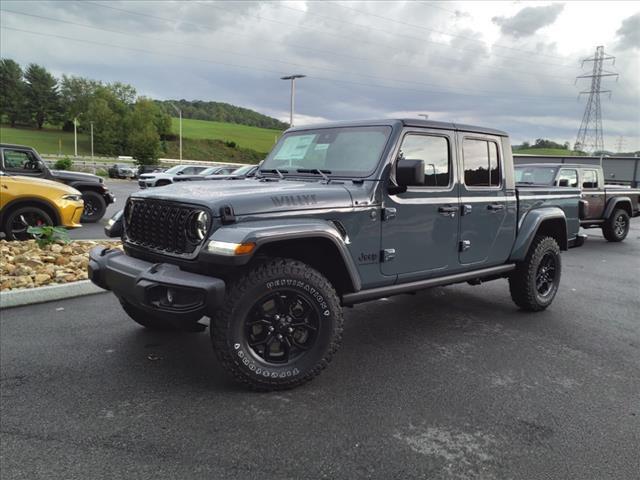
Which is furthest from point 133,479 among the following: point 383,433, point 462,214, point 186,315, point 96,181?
point 96,181

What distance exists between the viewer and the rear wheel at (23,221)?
796 centimetres

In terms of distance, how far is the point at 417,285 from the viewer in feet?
13.5

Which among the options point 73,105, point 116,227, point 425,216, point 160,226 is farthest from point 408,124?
point 73,105

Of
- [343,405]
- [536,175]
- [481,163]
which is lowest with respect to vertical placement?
[343,405]

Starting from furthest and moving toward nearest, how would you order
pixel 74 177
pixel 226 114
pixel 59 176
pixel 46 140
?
1. pixel 226 114
2. pixel 46 140
3. pixel 74 177
4. pixel 59 176

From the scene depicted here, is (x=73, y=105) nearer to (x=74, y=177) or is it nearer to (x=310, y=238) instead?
(x=74, y=177)

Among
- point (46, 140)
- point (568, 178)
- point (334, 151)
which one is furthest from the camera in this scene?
point (46, 140)

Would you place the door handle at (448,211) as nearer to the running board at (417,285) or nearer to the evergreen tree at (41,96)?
the running board at (417,285)

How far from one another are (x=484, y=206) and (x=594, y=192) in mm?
8425

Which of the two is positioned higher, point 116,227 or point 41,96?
point 41,96

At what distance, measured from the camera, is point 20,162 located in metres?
10.4

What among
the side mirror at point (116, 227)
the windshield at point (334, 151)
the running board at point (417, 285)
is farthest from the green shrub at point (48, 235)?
the running board at point (417, 285)

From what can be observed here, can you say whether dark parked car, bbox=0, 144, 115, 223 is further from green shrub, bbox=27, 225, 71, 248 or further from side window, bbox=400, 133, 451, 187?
side window, bbox=400, 133, 451, 187

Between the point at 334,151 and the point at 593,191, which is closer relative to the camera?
the point at 334,151
